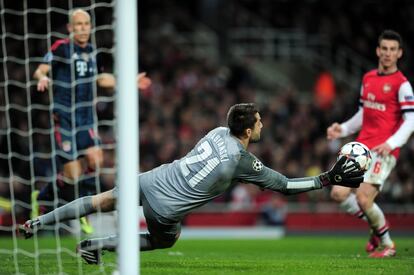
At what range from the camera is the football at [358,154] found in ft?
24.8

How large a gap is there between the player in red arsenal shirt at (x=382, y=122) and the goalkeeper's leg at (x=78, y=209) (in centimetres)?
321

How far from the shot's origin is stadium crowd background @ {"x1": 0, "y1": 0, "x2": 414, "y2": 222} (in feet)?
61.1

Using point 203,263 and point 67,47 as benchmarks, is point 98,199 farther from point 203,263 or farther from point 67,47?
point 67,47

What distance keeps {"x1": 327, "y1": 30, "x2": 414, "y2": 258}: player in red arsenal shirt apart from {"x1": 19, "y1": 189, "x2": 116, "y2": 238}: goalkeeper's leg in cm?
321

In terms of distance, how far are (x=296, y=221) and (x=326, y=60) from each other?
268 inches

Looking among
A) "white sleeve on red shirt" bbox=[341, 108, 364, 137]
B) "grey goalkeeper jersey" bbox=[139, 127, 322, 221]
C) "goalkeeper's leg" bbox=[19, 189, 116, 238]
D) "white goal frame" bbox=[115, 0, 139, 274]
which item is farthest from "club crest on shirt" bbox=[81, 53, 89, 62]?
"white goal frame" bbox=[115, 0, 139, 274]

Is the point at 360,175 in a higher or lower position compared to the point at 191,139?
higher

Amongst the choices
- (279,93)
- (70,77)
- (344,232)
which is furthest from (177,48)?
(70,77)

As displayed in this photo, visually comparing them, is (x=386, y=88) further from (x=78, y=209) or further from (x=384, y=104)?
(x=78, y=209)

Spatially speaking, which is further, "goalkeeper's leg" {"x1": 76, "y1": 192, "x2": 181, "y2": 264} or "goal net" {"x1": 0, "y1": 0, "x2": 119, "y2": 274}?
"goal net" {"x1": 0, "y1": 0, "x2": 119, "y2": 274}

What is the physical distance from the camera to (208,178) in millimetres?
7473

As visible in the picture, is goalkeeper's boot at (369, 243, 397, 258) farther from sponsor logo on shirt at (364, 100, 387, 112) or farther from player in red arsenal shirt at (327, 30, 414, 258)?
sponsor logo on shirt at (364, 100, 387, 112)

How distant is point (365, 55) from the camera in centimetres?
2358

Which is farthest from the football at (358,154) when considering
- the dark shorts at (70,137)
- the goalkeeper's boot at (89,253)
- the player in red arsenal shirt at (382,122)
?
the dark shorts at (70,137)
